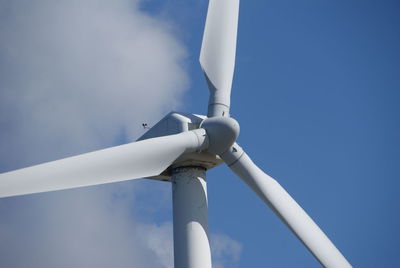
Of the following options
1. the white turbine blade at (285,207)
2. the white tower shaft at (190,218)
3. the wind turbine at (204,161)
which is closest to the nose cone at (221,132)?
the wind turbine at (204,161)

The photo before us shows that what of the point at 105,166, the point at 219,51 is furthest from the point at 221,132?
the point at 105,166

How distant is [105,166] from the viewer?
1473 centimetres

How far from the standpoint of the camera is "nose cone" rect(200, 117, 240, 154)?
17.1 meters

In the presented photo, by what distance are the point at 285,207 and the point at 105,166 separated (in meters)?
6.08

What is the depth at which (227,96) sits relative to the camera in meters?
18.7

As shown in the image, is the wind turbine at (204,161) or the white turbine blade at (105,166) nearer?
the white turbine blade at (105,166)

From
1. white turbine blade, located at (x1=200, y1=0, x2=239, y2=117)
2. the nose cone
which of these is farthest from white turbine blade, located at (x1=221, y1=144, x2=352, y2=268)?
white turbine blade, located at (x1=200, y1=0, x2=239, y2=117)

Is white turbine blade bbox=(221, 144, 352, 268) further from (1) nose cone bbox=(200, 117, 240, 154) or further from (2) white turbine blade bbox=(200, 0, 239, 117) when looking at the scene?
(2) white turbine blade bbox=(200, 0, 239, 117)

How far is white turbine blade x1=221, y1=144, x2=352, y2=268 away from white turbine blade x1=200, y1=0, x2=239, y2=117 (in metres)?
1.66

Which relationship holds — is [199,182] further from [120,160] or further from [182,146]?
[120,160]

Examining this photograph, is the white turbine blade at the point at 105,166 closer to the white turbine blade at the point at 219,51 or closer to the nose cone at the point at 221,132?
the nose cone at the point at 221,132

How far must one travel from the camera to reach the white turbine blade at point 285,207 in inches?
682

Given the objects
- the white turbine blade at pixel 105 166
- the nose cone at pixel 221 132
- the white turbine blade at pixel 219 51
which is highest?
the white turbine blade at pixel 219 51


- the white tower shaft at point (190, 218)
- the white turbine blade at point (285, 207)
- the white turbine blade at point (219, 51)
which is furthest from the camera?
the white turbine blade at point (219, 51)
